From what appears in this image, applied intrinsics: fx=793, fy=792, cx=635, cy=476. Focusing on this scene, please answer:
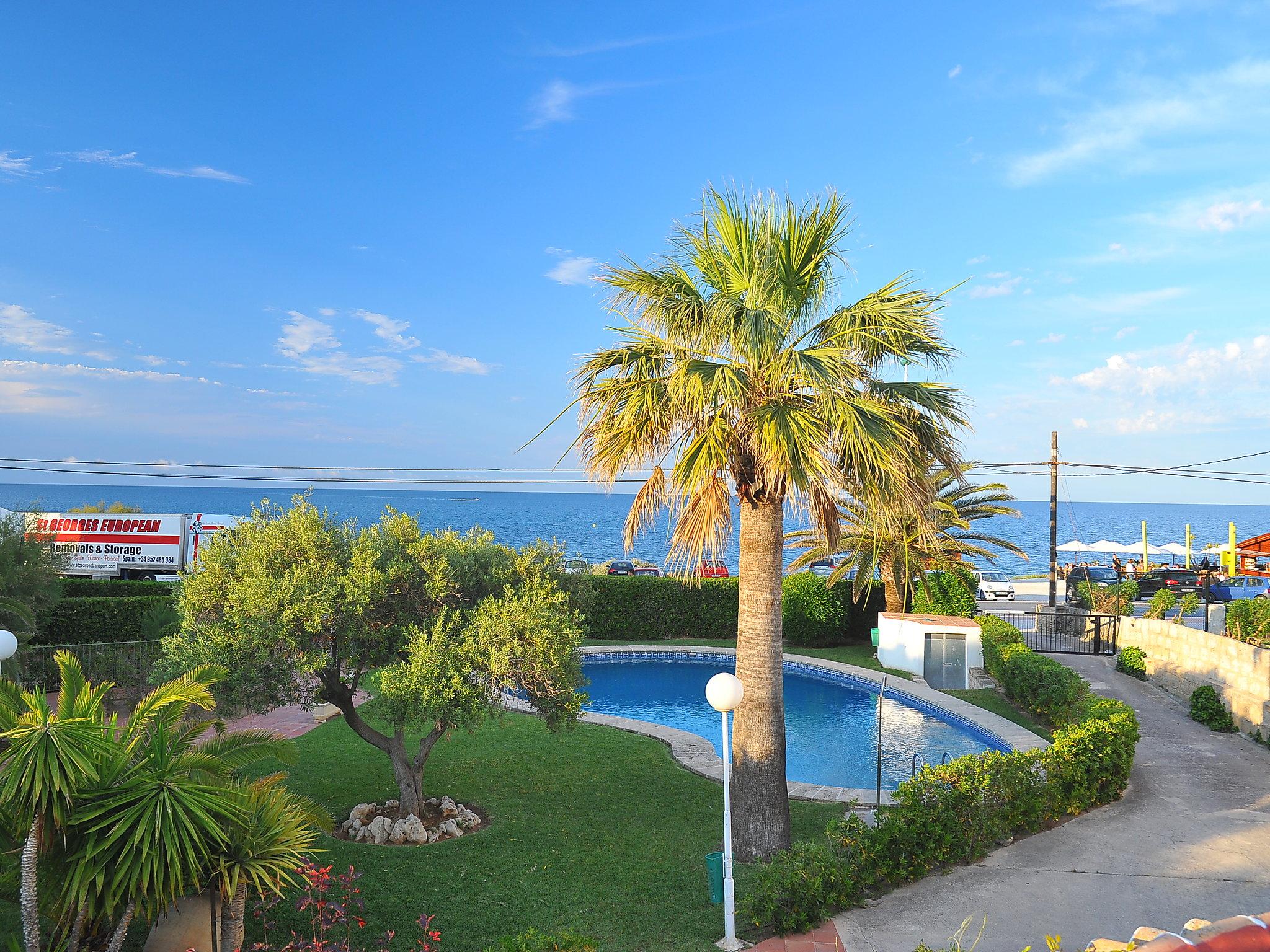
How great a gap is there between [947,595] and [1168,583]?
46.7 feet

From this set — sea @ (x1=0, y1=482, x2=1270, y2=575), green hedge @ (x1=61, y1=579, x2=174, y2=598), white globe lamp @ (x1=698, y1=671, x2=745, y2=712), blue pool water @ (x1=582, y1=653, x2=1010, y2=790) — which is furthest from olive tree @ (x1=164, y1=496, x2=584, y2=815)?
sea @ (x1=0, y1=482, x2=1270, y2=575)

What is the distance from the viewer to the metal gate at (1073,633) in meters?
21.8

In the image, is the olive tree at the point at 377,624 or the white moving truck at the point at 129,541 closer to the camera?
the olive tree at the point at 377,624

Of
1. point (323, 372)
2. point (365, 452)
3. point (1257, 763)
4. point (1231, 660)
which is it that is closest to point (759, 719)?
point (1257, 763)

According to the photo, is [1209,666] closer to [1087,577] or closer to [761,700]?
[761,700]

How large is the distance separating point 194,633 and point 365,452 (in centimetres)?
4364

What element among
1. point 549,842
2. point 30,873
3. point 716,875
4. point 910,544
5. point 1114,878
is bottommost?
point 549,842

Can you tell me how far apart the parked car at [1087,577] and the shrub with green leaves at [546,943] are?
28279mm

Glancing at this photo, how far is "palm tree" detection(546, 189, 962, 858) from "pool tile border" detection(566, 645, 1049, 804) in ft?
12.2

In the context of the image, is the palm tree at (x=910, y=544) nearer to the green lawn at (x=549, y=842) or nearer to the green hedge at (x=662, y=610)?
the green hedge at (x=662, y=610)

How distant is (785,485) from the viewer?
323 inches

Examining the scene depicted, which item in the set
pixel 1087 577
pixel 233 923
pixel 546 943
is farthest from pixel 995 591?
pixel 233 923

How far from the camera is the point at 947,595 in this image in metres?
22.8

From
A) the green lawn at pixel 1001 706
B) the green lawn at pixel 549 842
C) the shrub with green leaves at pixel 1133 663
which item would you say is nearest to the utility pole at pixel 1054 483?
the shrub with green leaves at pixel 1133 663
